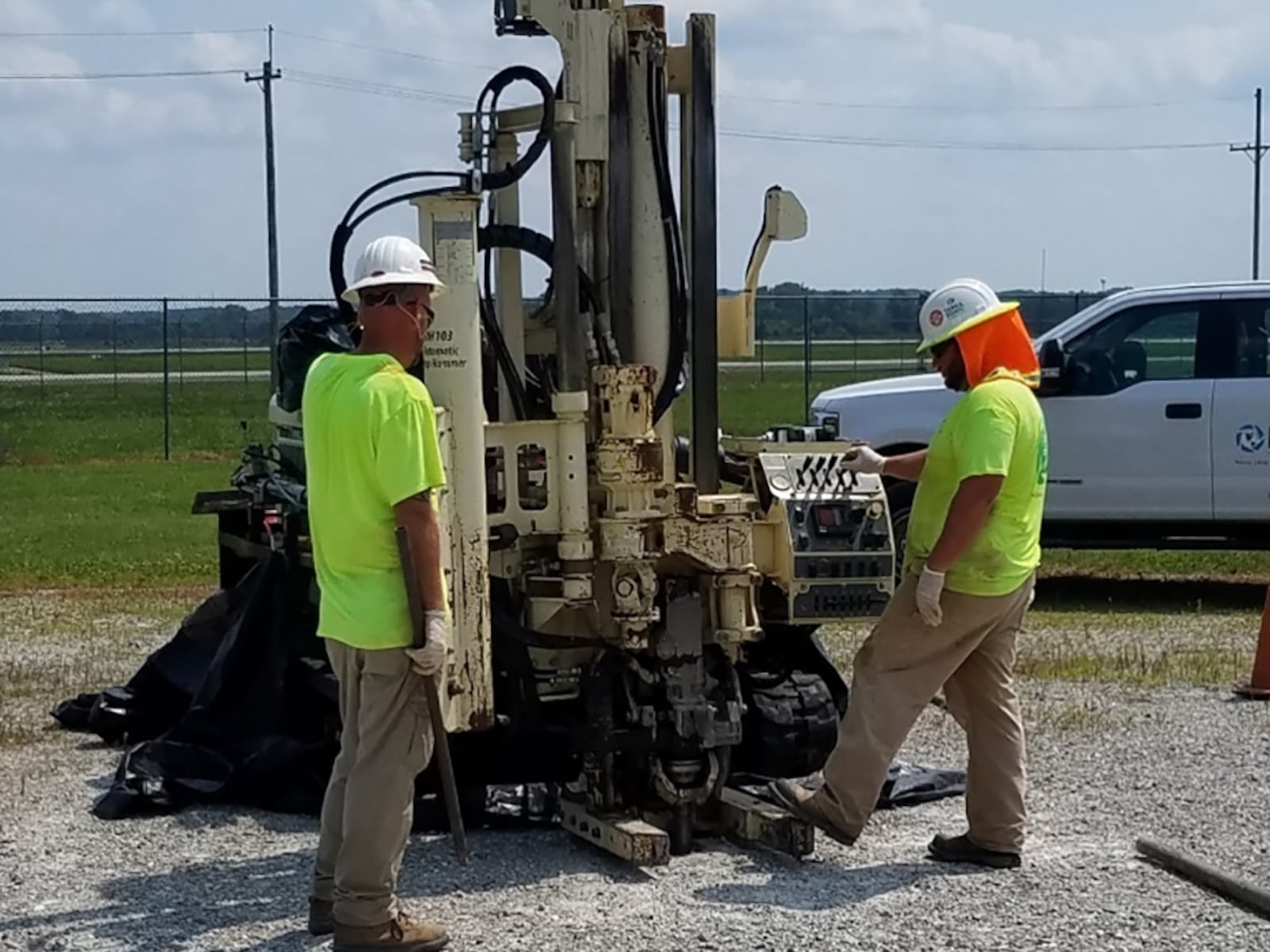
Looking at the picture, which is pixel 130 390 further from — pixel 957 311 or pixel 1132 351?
pixel 957 311

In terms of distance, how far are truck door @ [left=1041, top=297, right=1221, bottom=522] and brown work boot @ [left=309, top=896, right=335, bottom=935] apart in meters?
8.97

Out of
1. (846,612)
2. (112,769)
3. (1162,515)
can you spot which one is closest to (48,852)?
(112,769)

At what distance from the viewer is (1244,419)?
1428cm

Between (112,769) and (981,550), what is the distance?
390 cm

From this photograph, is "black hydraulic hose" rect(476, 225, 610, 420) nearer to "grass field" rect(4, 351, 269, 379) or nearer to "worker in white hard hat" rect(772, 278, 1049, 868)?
"worker in white hard hat" rect(772, 278, 1049, 868)

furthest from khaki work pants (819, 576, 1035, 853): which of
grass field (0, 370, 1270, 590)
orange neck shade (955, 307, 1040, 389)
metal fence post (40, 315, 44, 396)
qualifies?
metal fence post (40, 315, 44, 396)

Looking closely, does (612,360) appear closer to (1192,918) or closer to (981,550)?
(981,550)

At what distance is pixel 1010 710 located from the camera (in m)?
7.43

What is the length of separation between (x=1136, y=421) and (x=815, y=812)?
25.6 feet

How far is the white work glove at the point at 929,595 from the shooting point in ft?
23.1

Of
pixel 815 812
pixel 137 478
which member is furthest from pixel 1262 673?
pixel 137 478

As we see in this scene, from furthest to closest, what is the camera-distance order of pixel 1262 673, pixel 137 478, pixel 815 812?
1. pixel 137 478
2. pixel 1262 673
3. pixel 815 812

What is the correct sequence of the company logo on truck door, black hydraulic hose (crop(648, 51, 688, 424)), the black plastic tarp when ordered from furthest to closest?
the company logo on truck door → the black plastic tarp → black hydraulic hose (crop(648, 51, 688, 424))

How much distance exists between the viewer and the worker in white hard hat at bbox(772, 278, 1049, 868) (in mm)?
7191
